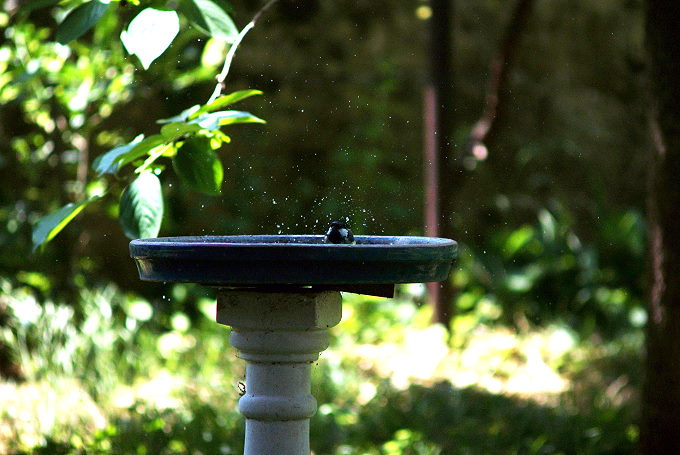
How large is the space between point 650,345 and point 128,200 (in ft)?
5.60

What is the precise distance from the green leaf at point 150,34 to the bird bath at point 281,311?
346 mm

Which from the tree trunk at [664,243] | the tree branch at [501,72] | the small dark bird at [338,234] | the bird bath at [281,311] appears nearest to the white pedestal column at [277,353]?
the bird bath at [281,311]

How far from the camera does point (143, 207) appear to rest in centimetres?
186

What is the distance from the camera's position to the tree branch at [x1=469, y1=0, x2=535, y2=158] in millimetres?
4086

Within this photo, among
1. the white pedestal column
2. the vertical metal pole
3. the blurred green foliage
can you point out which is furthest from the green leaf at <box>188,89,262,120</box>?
the vertical metal pole

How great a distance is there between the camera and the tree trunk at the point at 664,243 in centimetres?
264

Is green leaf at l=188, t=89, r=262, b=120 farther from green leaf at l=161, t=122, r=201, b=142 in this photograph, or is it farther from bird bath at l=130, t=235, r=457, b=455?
bird bath at l=130, t=235, r=457, b=455

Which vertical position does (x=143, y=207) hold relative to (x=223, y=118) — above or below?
below

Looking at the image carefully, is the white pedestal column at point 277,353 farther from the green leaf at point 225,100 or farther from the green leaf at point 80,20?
the green leaf at point 80,20

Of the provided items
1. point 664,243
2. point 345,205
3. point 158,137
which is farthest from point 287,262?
point 345,205

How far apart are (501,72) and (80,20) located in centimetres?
291

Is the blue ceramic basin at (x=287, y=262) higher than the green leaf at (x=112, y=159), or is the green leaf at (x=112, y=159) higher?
the green leaf at (x=112, y=159)

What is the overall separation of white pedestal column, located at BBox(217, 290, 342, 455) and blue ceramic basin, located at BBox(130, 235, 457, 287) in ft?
0.73

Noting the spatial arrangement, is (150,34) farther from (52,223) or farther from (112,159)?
(52,223)
